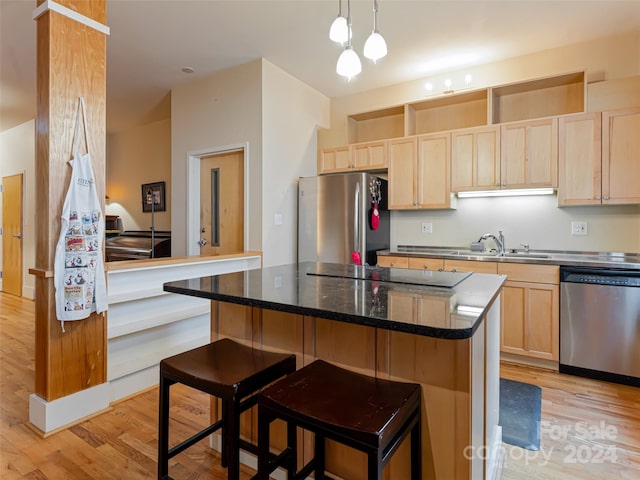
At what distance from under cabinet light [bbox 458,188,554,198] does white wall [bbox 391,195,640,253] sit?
0.19 ft

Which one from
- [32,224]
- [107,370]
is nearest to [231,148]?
[107,370]

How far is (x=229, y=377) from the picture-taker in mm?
1259

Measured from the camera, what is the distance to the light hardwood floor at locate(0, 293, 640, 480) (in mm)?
1686

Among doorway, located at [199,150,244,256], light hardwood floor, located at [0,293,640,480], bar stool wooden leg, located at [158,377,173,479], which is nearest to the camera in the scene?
bar stool wooden leg, located at [158,377,173,479]

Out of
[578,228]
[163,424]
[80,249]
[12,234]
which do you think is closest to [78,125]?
[80,249]

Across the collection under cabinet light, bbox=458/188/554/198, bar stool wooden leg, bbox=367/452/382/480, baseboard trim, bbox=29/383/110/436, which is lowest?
baseboard trim, bbox=29/383/110/436

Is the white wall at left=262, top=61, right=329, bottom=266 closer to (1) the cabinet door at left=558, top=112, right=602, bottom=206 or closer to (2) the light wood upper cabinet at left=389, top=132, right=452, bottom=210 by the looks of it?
(2) the light wood upper cabinet at left=389, top=132, right=452, bottom=210

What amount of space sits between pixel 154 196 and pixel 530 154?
511 cm

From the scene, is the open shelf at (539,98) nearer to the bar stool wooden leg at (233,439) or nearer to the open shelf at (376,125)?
the open shelf at (376,125)

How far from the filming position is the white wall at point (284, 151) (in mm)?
3621

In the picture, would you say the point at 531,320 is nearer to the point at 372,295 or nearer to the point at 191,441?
the point at 372,295

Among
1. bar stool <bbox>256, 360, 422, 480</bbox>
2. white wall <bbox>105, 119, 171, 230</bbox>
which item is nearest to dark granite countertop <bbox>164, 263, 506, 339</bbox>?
bar stool <bbox>256, 360, 422, 480</bbox>

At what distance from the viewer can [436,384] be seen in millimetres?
1205

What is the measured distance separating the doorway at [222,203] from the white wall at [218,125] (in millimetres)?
185
